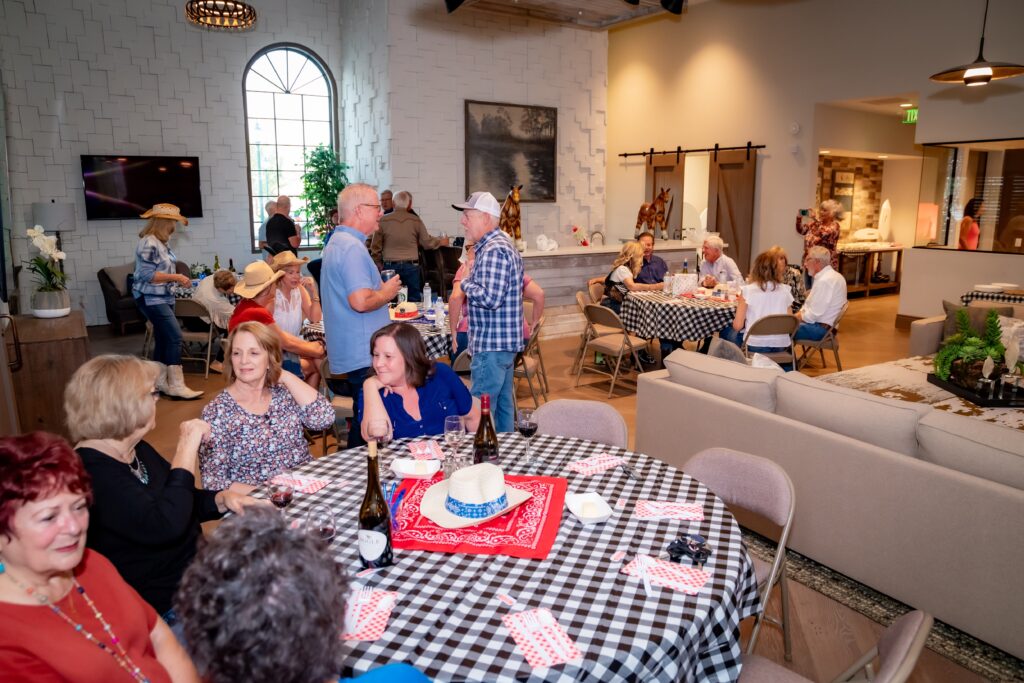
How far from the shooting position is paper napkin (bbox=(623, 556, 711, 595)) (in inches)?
66.8

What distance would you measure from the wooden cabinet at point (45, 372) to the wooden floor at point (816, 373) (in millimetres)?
749

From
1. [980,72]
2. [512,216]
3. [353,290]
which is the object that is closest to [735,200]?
[512,216]

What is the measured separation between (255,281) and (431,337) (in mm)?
1324

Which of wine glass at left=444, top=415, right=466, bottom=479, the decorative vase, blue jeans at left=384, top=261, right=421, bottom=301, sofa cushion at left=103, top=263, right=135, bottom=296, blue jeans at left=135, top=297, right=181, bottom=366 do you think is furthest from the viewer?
sofa cushion at left=103, top=263, right=135, bottom=296

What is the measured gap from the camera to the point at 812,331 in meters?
6.15

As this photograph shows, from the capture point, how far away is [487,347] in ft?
12.7

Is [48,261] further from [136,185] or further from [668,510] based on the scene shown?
[668,510]

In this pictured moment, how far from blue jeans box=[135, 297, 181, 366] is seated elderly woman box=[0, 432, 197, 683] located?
503 centimetres

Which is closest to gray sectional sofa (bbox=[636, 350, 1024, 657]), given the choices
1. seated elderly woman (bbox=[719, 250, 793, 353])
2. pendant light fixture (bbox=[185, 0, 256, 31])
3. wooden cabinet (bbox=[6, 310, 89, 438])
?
seated elderly woman (bbox=[719, 250, 793, 353])

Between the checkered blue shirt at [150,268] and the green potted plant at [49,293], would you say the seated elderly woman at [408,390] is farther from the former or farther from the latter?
the checkered blue shirt at [150,268]

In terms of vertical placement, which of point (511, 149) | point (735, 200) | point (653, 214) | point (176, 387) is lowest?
point (176, 387)

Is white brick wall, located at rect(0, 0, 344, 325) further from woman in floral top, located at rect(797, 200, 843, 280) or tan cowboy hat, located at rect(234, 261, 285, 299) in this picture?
woman in floral top, located at rect(797, 200, 843, 280)

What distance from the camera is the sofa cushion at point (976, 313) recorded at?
18.7 feet

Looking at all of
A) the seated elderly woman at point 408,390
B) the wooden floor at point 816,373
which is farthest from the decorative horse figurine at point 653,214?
the seated elderly woman at point 408,390
